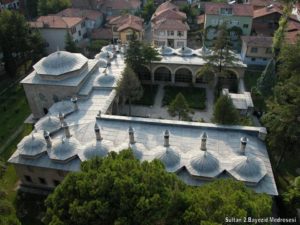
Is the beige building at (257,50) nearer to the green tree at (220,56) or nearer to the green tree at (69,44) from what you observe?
the green tree at (220,56)

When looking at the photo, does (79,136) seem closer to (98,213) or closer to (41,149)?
(41,149)

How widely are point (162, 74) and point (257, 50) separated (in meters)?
19.2

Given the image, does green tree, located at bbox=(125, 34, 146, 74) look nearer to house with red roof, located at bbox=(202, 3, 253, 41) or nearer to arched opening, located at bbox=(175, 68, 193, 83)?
arched opening, located at bbox=(175, 68, 193, 83)

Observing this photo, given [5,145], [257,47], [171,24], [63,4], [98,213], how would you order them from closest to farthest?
[98,213] → [5,145] → [257,47] → [171,24] → [63,4]

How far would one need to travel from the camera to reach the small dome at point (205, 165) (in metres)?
27.2

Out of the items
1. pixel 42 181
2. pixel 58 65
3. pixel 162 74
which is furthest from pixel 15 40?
pixel 42 181

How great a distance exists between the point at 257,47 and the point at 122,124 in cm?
3419

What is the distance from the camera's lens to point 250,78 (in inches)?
2089

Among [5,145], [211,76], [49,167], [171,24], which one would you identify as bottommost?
[5,145]

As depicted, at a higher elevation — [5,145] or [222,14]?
[222,14]

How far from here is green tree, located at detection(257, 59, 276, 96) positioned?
1620 inches

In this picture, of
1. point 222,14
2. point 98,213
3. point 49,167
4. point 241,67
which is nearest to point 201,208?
point 98,213

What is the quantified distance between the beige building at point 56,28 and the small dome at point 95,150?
3846cm

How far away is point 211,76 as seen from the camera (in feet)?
144
